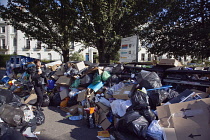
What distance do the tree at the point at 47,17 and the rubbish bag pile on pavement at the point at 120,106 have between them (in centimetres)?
464

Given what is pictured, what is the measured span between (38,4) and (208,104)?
10.6 metres

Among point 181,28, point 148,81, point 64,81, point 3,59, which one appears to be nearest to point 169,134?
point 148,81

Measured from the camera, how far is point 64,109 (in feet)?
15.8

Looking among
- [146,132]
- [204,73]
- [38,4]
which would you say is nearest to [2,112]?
[146,132]

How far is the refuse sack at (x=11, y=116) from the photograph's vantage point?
9.86ft

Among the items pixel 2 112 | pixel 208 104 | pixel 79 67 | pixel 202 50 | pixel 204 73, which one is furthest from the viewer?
pixel 202 50

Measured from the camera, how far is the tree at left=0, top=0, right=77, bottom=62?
9.70m

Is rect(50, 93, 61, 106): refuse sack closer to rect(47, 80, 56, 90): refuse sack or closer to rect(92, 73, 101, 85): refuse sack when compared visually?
rect(47, 80, 56, 90): refuse sack

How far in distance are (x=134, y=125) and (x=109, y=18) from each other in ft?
22.2

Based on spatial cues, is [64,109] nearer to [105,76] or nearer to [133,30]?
[105,76]

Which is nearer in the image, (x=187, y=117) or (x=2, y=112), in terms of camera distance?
(x=187, y=117)

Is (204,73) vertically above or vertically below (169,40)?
below

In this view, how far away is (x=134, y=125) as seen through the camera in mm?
2676

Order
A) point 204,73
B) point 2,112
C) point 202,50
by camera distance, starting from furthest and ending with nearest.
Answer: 1. point 202,50
2. point 204,73
3. point 2,112
